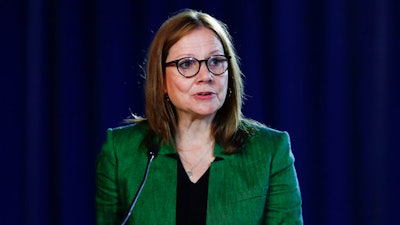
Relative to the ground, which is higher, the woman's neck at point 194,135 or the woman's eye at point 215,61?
the woman's eye at point 215,61

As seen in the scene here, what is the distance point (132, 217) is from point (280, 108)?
44.3 inches

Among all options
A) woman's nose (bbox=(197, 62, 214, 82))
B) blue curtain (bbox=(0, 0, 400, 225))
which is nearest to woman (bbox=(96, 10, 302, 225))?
woman's nose (bbox=(197, 62, 214, 82))

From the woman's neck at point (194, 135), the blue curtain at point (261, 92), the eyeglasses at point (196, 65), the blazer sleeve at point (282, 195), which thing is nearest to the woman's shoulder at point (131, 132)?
the woman's neck at point (194, 135)

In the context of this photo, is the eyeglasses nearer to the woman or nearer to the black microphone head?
the woman

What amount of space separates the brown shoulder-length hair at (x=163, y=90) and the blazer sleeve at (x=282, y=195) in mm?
120

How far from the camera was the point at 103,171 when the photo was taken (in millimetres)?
1877

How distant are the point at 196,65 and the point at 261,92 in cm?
103

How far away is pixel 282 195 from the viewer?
181 cm

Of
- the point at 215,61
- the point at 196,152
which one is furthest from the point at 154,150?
the point at 215,61

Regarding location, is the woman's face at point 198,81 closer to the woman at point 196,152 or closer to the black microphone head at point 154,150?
the woman at point 196,152

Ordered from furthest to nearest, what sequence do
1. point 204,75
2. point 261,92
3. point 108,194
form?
point 261,92
point 108,194
point 204,75

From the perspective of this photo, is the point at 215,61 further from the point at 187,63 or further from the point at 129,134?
the point at 129,134

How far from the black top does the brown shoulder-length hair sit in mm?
112

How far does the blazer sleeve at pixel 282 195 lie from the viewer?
1801 millimetres
